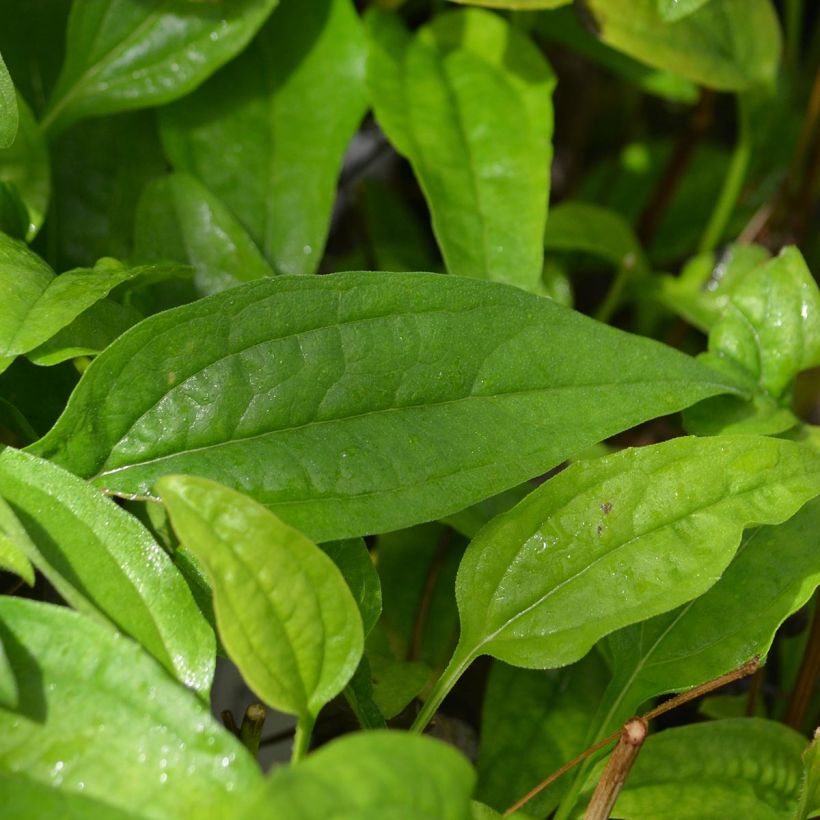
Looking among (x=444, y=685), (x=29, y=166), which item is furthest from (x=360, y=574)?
(x=29, y=166)

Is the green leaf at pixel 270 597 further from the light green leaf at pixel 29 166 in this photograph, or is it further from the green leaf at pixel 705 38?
the green leaf at pixel 705 38

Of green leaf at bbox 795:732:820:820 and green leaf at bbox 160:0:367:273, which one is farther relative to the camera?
green leaf at bbox 160:0:367:273

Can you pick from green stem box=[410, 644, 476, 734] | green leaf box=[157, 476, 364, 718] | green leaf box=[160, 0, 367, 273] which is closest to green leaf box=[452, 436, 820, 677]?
green stem box=[410, 644, 476, 734]

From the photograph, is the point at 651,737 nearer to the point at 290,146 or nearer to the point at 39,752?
the point at 39,752

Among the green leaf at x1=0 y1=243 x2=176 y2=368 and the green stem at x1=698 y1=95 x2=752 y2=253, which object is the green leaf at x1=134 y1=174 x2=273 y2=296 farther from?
the green stem at x1=698 y1=95 x2=752 y2=253

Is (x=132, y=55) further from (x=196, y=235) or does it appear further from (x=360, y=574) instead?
(x=360, y=574)

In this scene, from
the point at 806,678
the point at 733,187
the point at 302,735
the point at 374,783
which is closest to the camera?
the point at 374,783
